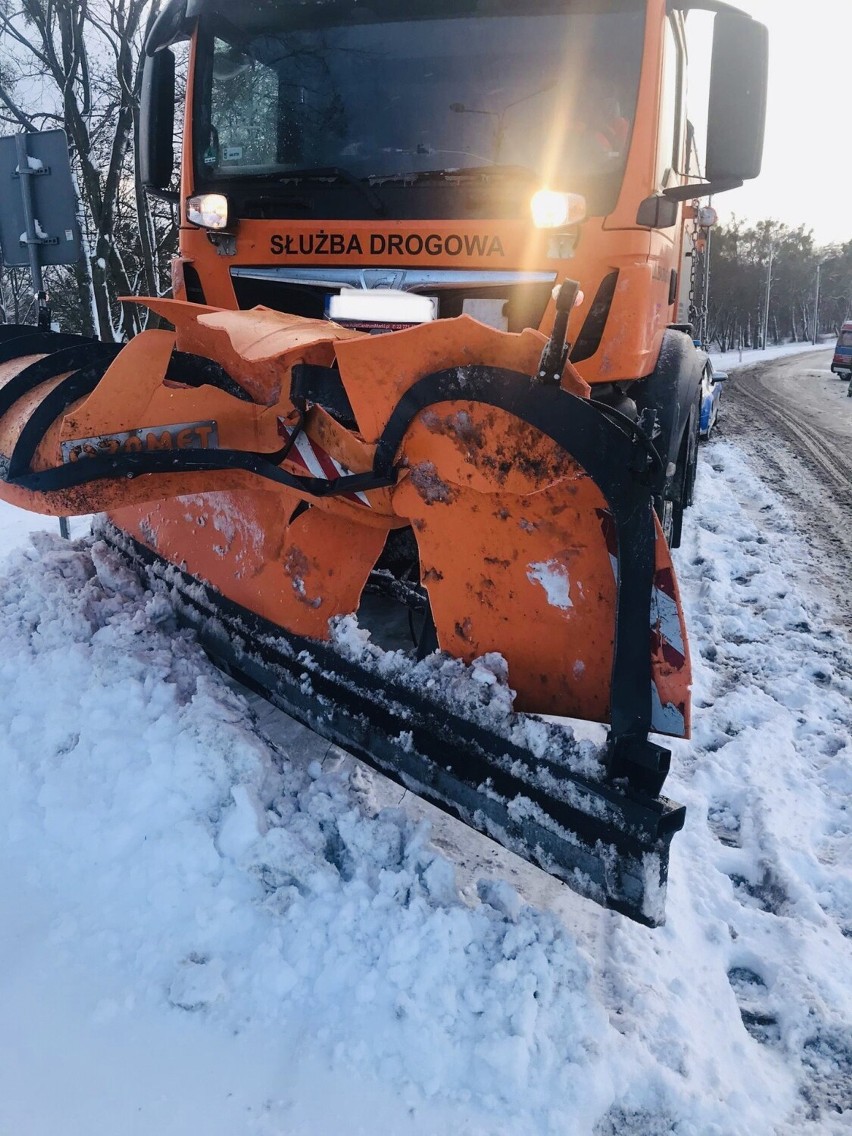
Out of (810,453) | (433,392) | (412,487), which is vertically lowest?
(810,453)

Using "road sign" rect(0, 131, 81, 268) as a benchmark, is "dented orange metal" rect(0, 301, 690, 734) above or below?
below

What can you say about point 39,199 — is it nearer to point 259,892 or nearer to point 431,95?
point 431,95

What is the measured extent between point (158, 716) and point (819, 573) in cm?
435

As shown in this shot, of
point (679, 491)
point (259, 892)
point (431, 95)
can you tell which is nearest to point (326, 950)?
point (259, 892)

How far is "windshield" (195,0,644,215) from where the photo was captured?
9.12ft

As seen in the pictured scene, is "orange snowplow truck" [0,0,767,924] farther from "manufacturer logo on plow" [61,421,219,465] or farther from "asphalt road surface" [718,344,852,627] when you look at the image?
"asphalt road surface" [718,344,852,627]

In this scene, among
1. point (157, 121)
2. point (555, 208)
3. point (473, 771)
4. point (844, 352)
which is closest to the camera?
point (473, 771)

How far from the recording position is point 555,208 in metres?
2.66

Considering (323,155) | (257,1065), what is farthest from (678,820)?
(323,155)

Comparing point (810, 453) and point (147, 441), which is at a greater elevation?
point (147, 441)

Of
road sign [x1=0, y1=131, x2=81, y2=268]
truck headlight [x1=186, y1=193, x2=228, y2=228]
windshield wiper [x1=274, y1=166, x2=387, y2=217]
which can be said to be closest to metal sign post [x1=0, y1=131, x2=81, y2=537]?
road sign [x1=0, y1=131, x2=81, y2=268]

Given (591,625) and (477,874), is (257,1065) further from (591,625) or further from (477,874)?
(591,625)

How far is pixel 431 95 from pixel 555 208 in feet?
2.50

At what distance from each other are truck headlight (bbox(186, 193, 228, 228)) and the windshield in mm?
209
